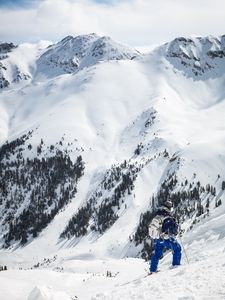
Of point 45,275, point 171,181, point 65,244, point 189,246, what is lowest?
point 65,244

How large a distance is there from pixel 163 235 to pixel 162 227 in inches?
17.0

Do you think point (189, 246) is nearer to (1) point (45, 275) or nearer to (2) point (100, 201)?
(1) point (45, 275)

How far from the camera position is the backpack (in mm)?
21953

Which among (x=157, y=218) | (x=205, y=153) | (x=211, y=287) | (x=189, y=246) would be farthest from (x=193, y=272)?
(x=205, y=153)

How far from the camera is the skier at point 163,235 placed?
21953mm

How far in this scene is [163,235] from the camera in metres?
22.0

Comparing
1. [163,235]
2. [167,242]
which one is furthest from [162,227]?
[167,242]

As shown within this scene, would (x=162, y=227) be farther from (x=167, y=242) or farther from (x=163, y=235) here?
(x=167, y=242)

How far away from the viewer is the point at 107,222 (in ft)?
542

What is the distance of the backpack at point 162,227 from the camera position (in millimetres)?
21953

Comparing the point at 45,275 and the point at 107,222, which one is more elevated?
the point at 45,275

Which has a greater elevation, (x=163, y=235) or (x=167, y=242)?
(x=163, y=235)

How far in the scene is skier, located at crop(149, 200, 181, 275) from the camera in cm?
2195

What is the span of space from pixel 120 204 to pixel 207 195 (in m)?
39.4
